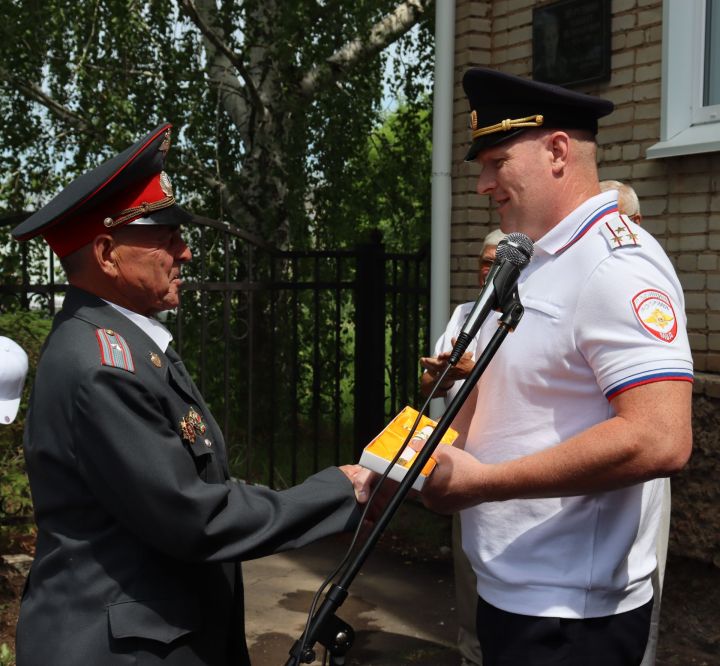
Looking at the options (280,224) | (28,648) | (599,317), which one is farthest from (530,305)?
(280,224)

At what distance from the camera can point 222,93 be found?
9344 millimetres

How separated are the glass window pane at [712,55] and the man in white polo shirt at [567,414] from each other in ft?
8.84

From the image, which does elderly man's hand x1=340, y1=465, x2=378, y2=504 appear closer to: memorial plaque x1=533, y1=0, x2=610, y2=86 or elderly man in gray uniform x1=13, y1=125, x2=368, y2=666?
elderly man in gray uniform x1=13, y1=125, x2=368, y2=666

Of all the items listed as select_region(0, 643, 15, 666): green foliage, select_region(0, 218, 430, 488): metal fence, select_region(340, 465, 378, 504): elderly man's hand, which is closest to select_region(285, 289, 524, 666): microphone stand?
select_region(340, 465, 378, 504): elderly man's hand

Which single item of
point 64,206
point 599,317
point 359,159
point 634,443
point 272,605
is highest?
point 359,159

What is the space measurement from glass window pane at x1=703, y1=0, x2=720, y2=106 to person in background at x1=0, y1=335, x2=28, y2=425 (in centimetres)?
320

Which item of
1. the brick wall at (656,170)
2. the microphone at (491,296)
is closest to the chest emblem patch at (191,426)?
the microphone at (491,296)

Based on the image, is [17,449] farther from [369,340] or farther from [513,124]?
[513,124]

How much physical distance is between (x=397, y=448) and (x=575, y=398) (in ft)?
1.20

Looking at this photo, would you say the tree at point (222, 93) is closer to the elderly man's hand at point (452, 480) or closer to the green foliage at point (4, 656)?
the green foliage at point (4, 656)

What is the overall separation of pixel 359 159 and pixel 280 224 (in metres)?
1.89

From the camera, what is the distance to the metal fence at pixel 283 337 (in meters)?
6.69

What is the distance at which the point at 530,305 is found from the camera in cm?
203

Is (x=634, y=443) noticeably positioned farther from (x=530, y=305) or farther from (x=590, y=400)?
(x=530, y=305)
